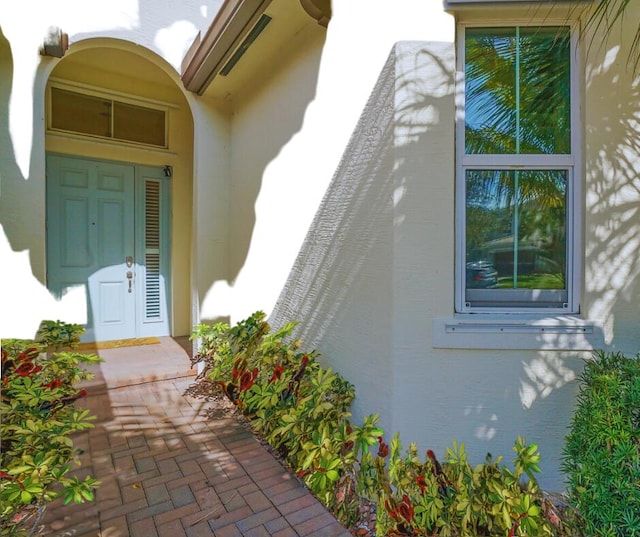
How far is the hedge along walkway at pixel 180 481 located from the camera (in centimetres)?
217

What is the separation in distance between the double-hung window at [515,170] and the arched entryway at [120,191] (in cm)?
375

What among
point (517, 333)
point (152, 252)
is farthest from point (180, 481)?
point (152, 252)

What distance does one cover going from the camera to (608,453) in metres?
1.86

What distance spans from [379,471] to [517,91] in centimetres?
252

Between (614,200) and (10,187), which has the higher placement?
(10,187)

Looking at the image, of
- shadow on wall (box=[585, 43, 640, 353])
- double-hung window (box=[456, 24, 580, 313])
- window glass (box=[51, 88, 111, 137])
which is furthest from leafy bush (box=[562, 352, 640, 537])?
window glass (box=[51, 88, 111, 137])

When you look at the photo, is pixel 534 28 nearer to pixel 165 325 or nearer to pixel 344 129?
pixel 344 129

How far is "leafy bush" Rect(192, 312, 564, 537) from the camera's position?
198 cm

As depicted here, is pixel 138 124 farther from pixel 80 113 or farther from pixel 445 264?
pixel 445 264

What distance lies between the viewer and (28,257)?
379 cm

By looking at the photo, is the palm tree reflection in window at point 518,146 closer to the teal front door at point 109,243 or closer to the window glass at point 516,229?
the window glass at point 516,229

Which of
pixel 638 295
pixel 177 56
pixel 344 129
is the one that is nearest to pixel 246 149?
pixel 177 56

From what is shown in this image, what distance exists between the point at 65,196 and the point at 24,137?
1.54 metres

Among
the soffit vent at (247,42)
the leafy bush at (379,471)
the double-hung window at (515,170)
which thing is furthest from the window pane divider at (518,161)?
the soffit vent at (247,42)
